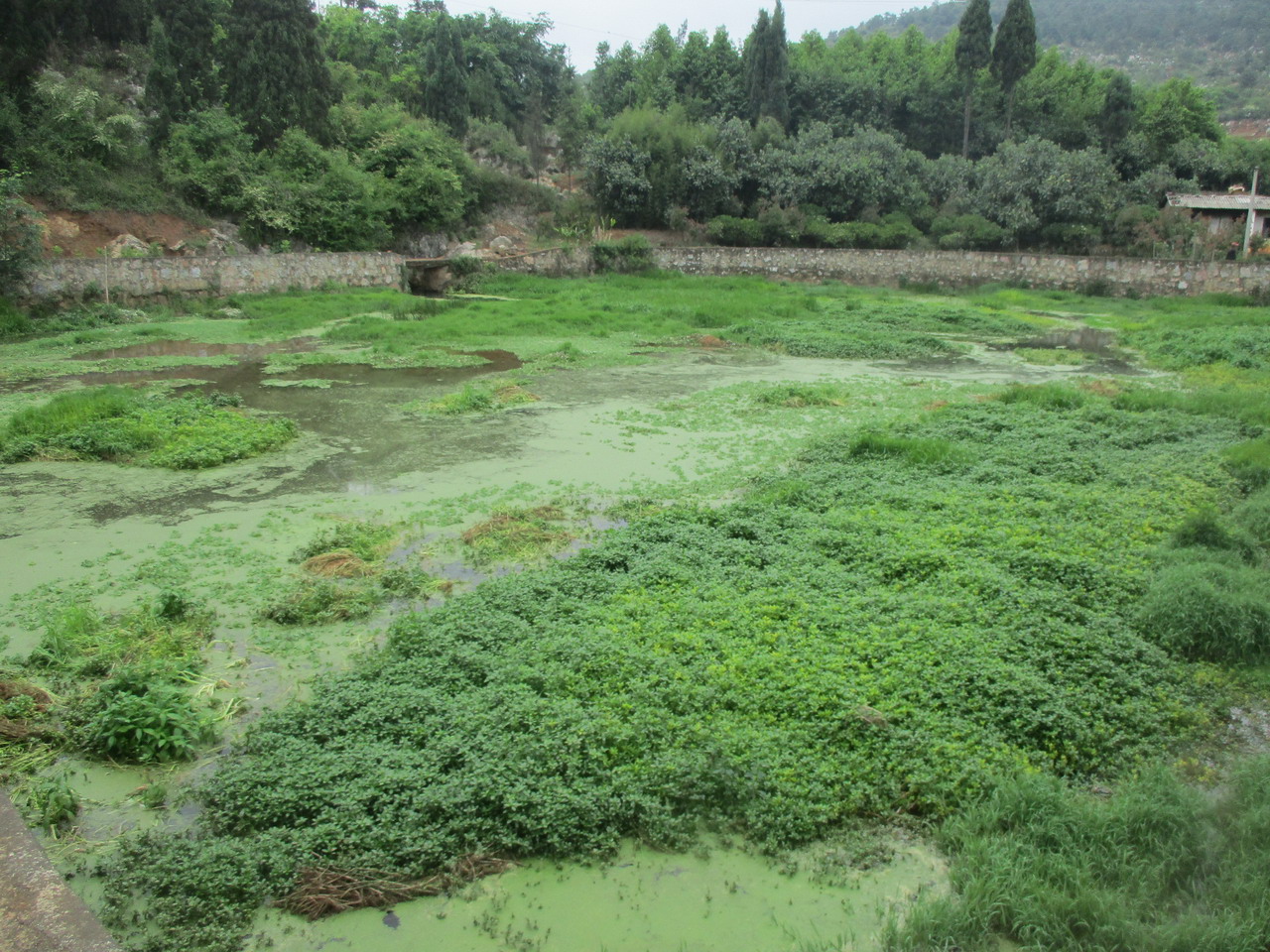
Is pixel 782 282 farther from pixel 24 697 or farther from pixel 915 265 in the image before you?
pixel 24 697

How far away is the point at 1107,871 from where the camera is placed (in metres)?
3.29

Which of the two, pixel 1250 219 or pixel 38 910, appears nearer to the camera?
pixel 38 910

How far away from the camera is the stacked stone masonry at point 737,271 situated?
18.0 meters

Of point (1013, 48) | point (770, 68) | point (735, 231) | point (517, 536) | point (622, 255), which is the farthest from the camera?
point (1013, 48)

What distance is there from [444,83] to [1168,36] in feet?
308

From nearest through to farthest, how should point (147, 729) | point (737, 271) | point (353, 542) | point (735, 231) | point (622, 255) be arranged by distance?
point (147, 729), point (353, 542), point (622, 255), point (737, 271), point (735, 231)

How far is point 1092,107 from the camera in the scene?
1476 inches

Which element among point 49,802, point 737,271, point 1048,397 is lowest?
point 49,802

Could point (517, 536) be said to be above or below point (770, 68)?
below

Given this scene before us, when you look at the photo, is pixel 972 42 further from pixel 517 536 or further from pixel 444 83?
pixel 517 536

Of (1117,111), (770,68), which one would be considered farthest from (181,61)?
(1117,111)

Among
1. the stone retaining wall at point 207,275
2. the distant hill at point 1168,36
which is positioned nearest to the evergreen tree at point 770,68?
the stone retaining wall at point 207,275

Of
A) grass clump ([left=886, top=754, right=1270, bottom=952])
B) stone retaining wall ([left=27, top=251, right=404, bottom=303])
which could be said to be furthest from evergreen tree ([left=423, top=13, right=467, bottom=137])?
grass clump ([left=886, top=754, right=1270, bottom=952])

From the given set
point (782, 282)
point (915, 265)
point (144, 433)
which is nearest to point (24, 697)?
point (144, 433)
